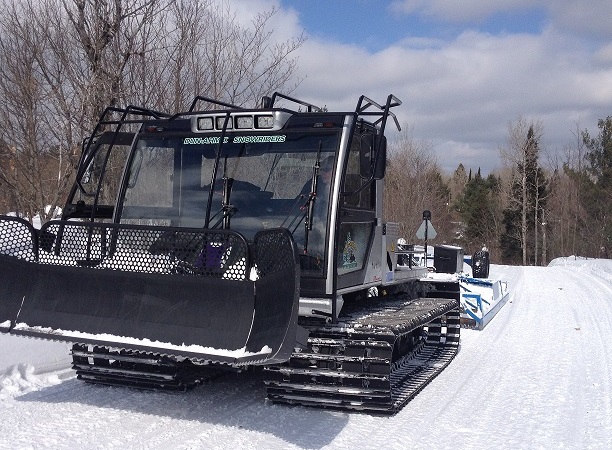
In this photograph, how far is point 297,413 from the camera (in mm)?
5500

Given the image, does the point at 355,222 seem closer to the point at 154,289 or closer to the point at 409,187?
the point at 154,289

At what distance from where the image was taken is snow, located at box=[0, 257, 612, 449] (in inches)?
189

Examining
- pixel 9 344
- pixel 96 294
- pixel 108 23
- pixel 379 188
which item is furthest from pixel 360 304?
pixel 108 23

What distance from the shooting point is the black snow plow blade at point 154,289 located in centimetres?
462

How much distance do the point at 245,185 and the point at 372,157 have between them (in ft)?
3.67

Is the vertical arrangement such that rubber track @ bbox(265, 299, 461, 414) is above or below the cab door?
below

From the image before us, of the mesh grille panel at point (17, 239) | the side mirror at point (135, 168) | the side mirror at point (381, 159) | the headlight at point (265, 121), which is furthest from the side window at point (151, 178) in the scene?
the side mirror at point (381, 159)

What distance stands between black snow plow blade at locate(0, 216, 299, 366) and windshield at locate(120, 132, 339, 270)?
811mm

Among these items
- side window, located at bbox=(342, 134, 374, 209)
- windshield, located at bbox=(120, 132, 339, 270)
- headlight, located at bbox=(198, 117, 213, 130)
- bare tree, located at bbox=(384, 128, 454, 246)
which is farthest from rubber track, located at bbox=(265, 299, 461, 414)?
bare tree, located at bbox=(384, 128, 454, 246)

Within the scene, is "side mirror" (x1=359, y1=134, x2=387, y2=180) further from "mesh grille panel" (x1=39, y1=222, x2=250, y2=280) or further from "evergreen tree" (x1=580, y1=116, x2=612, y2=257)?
"evergreen tree" (x1=580, y1=116, x2=612, y2=257)

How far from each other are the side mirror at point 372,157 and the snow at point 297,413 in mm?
1997

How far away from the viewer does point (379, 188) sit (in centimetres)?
658

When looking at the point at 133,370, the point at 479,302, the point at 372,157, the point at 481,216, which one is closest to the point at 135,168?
the point at 133,370

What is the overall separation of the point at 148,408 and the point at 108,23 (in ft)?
23.1
